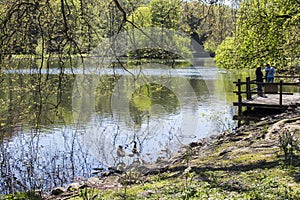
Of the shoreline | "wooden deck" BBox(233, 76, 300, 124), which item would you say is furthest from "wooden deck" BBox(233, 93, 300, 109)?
the shoreline

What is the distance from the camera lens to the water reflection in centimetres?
900

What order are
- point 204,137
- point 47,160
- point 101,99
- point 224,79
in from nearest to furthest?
point 47,160, point 204,137, point 101,99, point 224,79

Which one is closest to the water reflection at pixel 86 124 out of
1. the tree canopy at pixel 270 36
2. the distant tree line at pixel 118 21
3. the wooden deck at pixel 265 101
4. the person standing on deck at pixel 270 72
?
the distant tree line at pixel 118 21

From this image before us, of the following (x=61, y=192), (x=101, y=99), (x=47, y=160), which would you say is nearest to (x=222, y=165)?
(x=61, y=192)

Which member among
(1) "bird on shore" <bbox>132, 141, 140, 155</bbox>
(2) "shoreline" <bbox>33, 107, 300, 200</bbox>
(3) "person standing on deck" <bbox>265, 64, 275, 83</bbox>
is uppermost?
(3) "person standing on deck" <bbox>265, 64, 275, 83</bbox>

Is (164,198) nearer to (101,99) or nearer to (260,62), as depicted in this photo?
(260,62)

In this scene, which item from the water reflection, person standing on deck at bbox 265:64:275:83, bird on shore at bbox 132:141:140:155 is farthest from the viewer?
person standing on deck at bbox 265:64:275:83

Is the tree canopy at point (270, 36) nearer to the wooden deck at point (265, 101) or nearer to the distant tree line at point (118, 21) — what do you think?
the distant tree line at point (118, 21)

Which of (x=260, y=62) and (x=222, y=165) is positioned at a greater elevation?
(x=260, y=62)

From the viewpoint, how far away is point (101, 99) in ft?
75.3

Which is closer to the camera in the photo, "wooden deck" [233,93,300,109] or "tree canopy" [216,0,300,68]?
"tree canopy" [216,0,300,68]

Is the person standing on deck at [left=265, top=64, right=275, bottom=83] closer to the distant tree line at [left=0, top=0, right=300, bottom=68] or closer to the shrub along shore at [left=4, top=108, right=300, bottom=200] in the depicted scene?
the distant tree line at [left=0, top=0, right=300, bottom=68]

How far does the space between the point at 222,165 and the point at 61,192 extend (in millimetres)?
3409

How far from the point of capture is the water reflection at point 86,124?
9.00m
